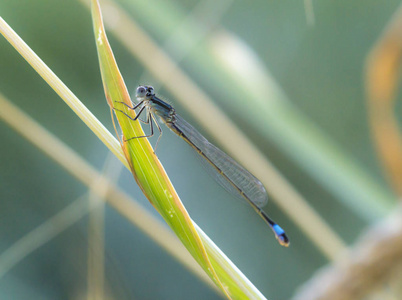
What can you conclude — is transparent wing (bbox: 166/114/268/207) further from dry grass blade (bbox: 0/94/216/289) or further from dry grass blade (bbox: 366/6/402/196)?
dry grass blade (bbox: 366/6/402/196)

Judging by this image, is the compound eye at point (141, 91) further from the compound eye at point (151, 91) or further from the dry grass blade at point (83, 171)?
the dry grass blade at point (83, 171)

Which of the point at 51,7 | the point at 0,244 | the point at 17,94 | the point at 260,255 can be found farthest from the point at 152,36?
the point at 260,255

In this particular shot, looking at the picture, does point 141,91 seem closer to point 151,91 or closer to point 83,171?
point 151,91

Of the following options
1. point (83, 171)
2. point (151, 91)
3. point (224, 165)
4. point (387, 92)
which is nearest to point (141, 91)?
point (151, 91)

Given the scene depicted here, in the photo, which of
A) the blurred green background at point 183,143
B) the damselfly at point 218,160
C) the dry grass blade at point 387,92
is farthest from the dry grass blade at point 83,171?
the dry grass blade at point 387,92

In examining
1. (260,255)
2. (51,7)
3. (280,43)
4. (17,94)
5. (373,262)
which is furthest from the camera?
(280,43)

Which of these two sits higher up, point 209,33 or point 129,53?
point 209,33

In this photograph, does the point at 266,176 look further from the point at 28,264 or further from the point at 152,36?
the point at 28,264
